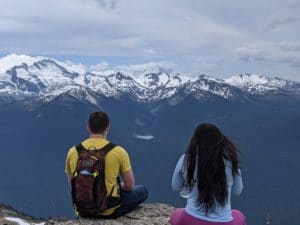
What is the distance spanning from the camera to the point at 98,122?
590 inches

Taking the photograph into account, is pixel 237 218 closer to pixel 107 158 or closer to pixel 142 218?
pixel 107 158

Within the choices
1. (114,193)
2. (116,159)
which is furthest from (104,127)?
(114,193)

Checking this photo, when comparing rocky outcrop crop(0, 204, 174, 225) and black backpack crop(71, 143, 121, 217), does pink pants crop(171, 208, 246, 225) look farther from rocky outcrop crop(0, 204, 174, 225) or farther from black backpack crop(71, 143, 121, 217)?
rocky outcrop crop(0, 204, 174, 225)

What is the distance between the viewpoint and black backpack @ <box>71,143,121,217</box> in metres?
14.8

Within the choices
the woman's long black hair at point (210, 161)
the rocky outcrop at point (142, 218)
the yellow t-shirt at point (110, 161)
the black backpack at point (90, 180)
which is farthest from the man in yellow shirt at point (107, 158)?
the woman's long black hair at point (210, 161)

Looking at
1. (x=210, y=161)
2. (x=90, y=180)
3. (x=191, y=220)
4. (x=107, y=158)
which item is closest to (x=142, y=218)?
(x=90, y=180)

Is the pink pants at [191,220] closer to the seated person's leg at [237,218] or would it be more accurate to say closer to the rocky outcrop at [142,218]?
the seated person's leg at [237,218]

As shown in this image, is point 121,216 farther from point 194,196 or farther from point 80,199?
point 194,196

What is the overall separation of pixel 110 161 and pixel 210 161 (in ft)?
10.5

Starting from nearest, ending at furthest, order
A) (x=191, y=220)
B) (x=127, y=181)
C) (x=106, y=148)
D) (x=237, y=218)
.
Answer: (x=191, y=220) → (x=237, y=218) → (x=106, y=148) → (x=127, y=181)

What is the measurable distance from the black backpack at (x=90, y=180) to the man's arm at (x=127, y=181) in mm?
511

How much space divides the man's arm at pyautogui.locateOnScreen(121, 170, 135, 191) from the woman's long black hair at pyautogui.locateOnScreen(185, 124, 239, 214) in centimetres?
288

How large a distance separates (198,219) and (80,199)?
144 inches

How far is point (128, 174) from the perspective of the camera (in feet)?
50.4
